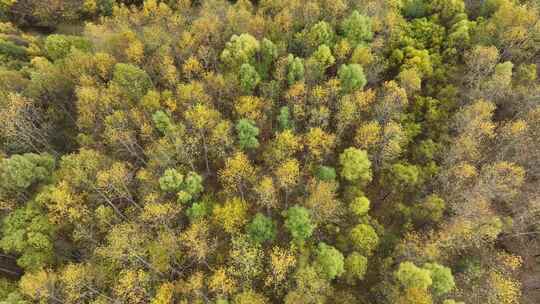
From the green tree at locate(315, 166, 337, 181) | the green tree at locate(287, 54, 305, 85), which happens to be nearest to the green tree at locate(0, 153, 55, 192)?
the green tree at locate(287, 54, 305, 85)

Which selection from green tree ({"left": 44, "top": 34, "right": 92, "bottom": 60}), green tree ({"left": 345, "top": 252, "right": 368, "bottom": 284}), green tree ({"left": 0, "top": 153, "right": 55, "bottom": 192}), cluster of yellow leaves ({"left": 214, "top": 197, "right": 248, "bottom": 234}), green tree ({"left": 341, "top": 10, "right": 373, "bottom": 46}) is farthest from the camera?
green tree ({"left": 44, "top": 34, "right": 92, "bottom": 60})

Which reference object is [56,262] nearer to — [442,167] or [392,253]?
[392,253]

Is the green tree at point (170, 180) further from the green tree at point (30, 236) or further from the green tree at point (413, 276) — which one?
the green tree at point (413, 276)

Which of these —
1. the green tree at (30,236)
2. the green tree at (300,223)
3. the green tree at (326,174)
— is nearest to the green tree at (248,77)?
the green tree at (326,174)

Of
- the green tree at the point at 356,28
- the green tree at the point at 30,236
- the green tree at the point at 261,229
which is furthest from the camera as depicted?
the green tree at the point at 356,28

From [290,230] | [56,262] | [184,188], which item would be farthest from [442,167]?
[56,262]

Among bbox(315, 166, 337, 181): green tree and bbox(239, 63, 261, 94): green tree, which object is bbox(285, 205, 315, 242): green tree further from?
bbox(239, 63, 261, 94): green tree

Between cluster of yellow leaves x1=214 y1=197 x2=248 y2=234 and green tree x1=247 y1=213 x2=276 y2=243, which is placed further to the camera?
cluster of yellow leaves x1=214 y1=197 x2=248 y2=234
